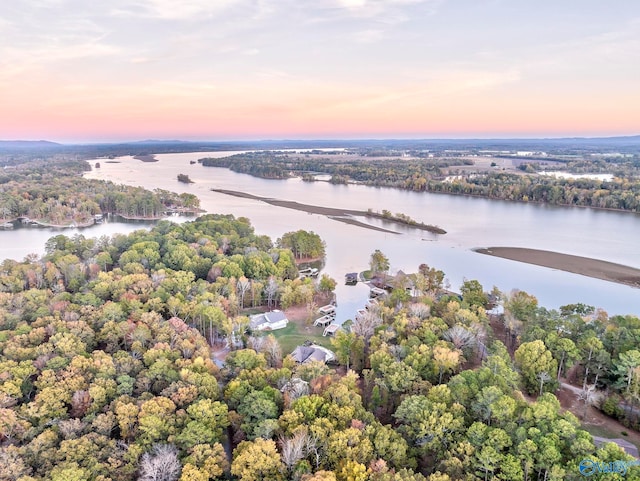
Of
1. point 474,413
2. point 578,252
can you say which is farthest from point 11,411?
point 578,252

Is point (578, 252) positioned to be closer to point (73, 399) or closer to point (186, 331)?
point (186, 331)

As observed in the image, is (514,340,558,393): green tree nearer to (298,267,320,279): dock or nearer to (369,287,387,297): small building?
(369,287,387,297): small building

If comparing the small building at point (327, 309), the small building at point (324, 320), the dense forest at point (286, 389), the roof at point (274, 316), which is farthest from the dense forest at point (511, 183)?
the roof at point (274, 316)

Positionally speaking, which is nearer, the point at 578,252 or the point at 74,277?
the point at 74,277

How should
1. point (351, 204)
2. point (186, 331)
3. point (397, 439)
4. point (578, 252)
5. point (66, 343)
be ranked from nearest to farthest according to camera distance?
point (397, 439)
point (66, 343)
point (186, 331)
point (578, 252)
point (351, 204)

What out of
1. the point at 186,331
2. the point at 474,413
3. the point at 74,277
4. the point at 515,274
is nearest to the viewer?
the point at 474,413

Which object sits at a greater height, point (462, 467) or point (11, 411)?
point (11, 411)
